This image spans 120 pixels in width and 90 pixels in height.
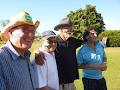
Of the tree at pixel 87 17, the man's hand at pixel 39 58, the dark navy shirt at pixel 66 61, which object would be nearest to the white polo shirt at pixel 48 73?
the man's hand at pixel 39 58

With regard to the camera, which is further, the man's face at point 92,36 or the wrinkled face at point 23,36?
the man's face at point 92,36

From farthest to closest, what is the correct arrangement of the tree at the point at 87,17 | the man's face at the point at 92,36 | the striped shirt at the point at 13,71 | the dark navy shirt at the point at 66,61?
1. the tree at the point at 87,17
2. the man's face at the point at 92,36
3. the dark navy shirt at the point at 66,61
4. the striped shirt at the point at 13,71

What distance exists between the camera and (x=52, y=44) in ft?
20.0

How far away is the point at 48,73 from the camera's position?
19.2ft

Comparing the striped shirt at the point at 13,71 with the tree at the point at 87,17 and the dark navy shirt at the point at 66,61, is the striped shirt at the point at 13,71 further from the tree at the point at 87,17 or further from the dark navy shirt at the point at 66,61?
the tree at the point at 87,17

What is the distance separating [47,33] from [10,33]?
168 centimetres

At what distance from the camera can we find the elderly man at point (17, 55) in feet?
13.7

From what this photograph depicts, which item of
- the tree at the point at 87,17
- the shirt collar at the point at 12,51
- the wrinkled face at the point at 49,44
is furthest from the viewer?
the tree at the point at 87,17

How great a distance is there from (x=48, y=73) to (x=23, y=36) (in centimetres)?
160

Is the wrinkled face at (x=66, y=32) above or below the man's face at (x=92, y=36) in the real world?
above

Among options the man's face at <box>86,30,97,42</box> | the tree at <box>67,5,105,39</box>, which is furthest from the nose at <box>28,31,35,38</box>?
the tree at <box>67,5,105,39</box>

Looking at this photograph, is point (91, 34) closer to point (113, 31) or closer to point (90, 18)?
point (113, 31)

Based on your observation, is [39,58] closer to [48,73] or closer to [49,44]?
[48,73]

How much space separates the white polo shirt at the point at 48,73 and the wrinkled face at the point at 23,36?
47.0 inches
